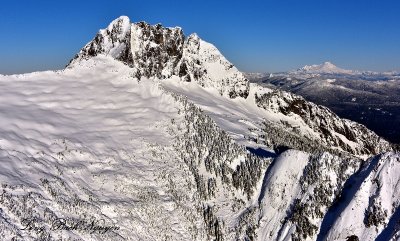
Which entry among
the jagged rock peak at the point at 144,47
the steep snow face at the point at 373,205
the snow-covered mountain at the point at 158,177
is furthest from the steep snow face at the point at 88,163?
Result: the jagged rock peak at the point at 144,47

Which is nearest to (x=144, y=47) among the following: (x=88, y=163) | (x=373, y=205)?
(x=88, y=163)

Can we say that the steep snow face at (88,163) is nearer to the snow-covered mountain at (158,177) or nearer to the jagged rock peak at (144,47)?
the snow-covered mountain at (158,177)

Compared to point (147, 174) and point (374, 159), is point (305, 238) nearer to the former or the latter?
point (374, 159)

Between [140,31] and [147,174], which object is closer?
[147,174]

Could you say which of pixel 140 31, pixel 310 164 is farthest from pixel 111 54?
pixel 310 164

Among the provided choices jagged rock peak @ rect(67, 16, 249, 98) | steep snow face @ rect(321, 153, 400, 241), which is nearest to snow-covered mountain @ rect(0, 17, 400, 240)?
steep snow face @ rect(321, 153, 400, 241)

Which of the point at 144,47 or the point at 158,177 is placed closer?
the point at 158,177

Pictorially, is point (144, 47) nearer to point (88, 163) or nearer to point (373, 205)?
point (88, 163)

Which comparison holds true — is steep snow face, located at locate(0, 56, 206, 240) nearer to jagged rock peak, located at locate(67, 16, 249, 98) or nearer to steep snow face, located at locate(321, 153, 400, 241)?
steep snow face, located at locate(321, 153, 400, 241)
